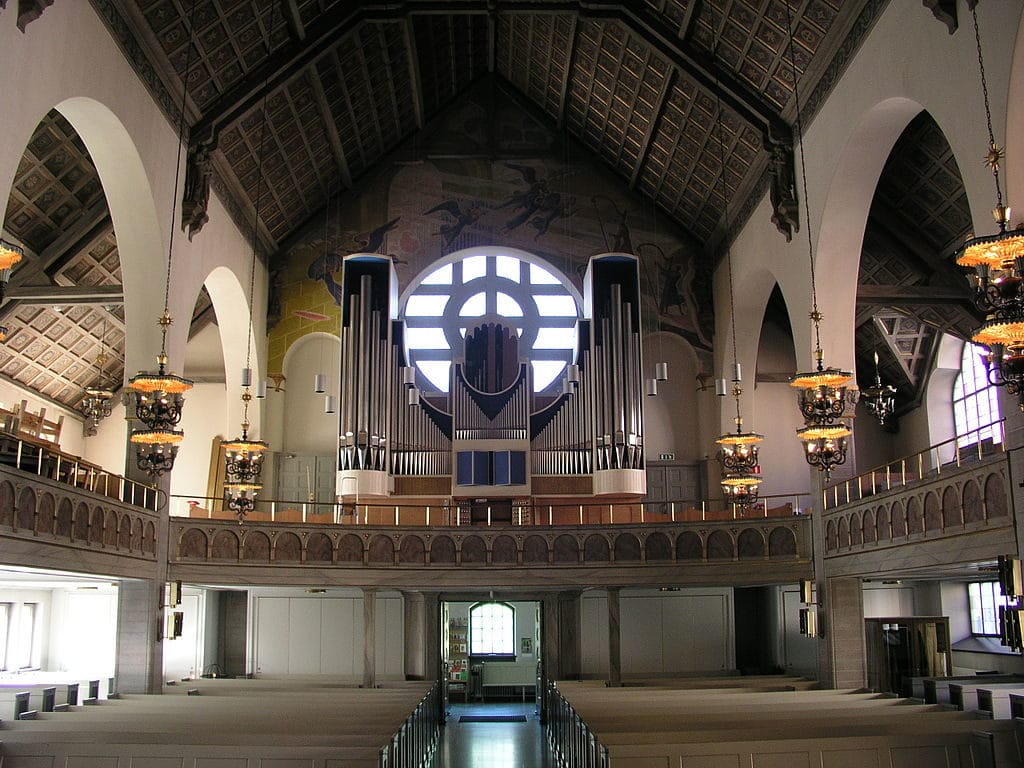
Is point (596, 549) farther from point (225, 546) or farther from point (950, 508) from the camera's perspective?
point (950, 508)

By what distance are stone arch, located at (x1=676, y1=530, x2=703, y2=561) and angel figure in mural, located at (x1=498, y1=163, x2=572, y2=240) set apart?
1178 centimetres

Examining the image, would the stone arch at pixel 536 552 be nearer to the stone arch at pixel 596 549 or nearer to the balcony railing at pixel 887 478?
the stone arch at pixel 596 549

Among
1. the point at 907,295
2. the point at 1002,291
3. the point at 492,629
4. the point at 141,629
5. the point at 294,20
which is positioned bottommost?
the point at 492,629

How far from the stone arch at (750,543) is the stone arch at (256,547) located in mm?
9833

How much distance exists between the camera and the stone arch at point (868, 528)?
58.1 feet

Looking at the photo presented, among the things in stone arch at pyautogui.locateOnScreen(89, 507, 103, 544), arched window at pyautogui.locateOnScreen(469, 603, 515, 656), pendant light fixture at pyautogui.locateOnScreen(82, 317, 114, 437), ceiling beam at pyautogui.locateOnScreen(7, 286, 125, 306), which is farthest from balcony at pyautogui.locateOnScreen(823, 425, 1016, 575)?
pendant light fixture at pyautogui.locateOnScreen(82, 317, 114, 437)

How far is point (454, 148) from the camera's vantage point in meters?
30.8

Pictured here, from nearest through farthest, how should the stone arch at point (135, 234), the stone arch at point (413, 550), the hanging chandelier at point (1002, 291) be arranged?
the hanging chandelier at point (1002, 291), the stone arch at point (135, 234), the stone arch at point (413, 550)

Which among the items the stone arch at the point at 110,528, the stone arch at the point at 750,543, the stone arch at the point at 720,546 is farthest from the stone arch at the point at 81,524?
the stone arch at the point at 750,543

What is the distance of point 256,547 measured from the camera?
21234 millimetres

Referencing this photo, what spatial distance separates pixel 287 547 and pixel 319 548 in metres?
0.67

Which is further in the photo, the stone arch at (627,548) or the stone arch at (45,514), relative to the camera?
the stone arch at (627,548)

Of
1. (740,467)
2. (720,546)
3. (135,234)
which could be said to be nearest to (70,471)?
(135,234)

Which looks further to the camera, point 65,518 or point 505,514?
point 505,514
